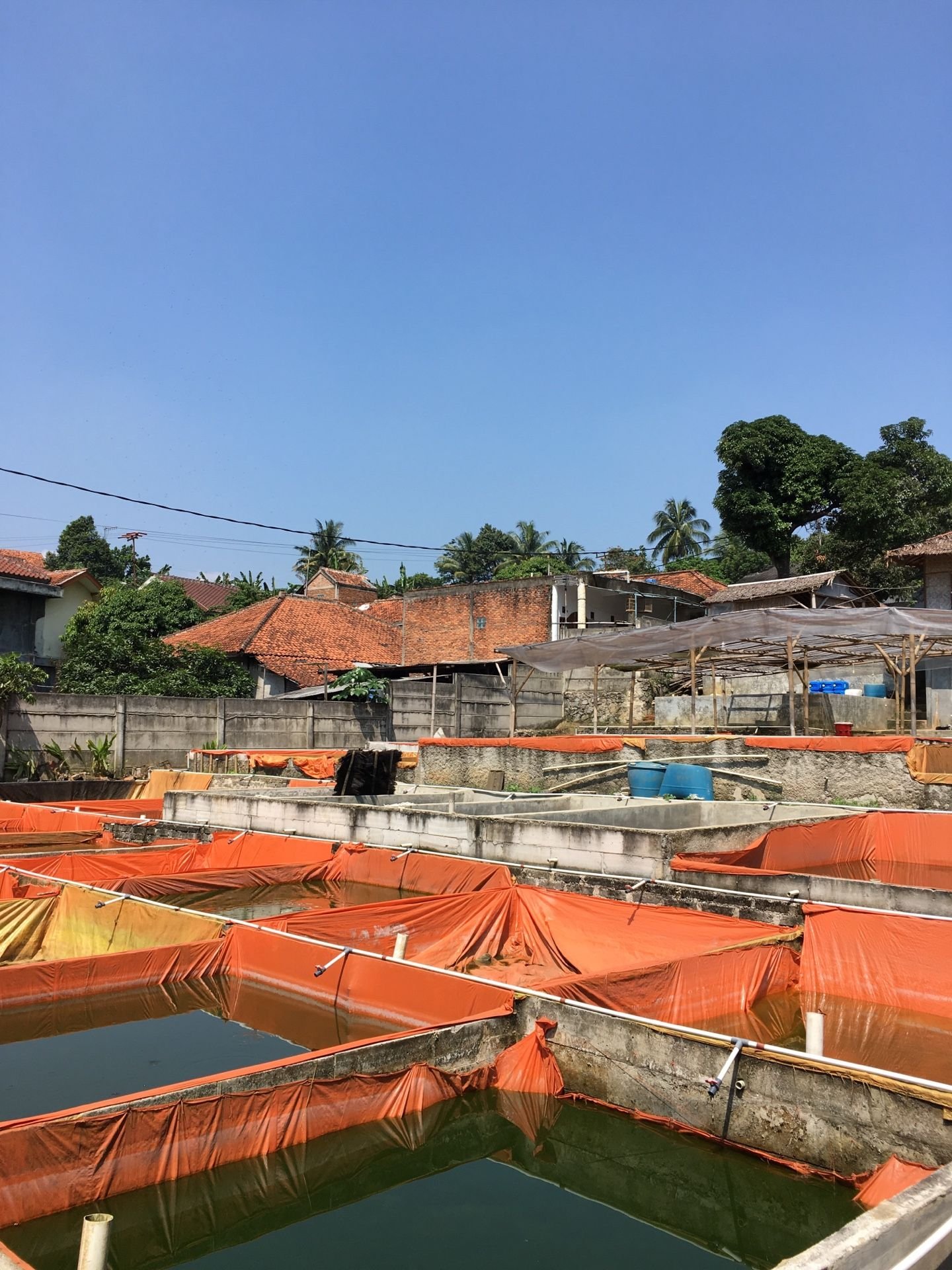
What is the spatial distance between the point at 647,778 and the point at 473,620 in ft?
63.4

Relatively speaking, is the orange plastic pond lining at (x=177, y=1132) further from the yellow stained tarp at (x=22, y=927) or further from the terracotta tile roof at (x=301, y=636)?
the terracotta tile roof at (x=301, y=636)


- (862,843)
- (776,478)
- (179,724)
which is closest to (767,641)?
(862,843)

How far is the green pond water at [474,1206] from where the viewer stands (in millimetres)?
4578

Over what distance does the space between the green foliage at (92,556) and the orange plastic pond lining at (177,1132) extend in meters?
55.7

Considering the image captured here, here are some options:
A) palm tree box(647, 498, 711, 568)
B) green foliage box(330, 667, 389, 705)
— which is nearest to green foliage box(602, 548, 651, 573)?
palm tree box(647, 498, 711, 568)

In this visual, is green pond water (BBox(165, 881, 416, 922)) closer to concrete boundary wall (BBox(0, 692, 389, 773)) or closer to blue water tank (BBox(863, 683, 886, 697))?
concrete boundary wall (BBox(0, 692, 389, 773))

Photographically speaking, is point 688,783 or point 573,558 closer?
point 688,783

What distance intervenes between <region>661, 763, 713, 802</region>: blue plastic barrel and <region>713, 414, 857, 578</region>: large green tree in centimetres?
2306

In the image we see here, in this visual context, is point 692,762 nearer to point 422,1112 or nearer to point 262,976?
point 262,976

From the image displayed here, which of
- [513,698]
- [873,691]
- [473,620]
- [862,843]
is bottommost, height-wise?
[862,843]

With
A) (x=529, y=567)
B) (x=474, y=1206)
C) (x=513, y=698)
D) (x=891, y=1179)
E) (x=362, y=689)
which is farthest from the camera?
(x=529, y=567)

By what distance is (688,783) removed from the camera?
14312mm

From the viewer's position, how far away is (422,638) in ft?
114

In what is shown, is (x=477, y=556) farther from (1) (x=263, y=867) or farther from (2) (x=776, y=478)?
(1) (x=263, y=867)
